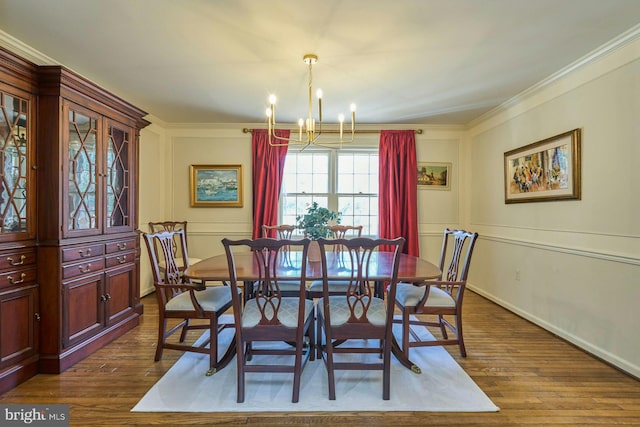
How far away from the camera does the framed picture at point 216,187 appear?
491cm

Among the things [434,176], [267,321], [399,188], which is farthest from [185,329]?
[434,176]

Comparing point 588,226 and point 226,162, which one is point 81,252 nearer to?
point 226,162

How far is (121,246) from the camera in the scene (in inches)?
121

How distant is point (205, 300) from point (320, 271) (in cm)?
91

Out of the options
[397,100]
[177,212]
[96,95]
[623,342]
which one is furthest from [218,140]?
[623,342]

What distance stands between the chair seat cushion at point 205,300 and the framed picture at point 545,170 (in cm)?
308

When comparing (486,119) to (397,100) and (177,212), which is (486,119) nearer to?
(397,100)

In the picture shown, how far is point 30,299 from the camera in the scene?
7.45 ft

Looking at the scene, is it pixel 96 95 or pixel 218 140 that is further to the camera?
pixel 218 140

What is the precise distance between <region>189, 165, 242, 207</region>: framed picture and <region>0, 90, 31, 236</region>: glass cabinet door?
264cm

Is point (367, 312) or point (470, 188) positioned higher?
point (470, 188)

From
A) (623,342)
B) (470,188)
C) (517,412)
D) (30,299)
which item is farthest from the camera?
(470,188)

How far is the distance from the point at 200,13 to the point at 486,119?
147 inches

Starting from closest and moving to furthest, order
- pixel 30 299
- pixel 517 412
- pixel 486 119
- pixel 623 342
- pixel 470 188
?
pixel 517 412 < pixel 30 299 < pixel 623 342 < pixel 486 119 < pixel 470 188
